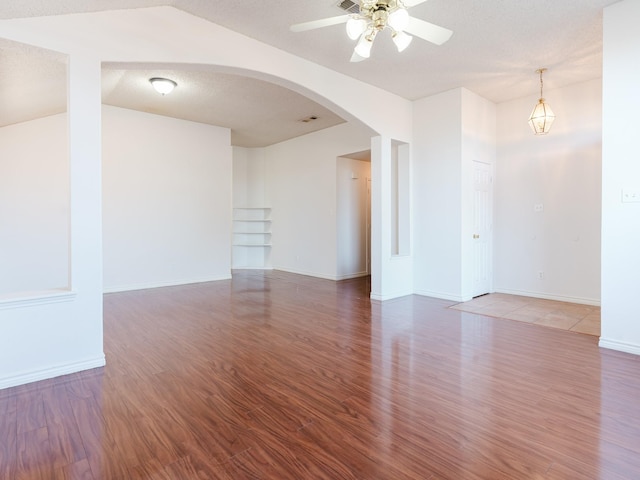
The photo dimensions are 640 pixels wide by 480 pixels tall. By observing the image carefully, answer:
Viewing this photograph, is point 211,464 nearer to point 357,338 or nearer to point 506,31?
point 357,338

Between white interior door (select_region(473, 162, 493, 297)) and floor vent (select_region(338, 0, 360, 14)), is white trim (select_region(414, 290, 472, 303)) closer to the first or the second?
Answer: white interior door (select_region(473, 162, 493, 297))

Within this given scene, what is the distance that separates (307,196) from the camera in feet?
25.6

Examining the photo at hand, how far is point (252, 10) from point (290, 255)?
5.73 metres

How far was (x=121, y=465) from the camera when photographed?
1.66 metres

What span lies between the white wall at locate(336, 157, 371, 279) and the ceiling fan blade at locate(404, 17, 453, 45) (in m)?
4.54

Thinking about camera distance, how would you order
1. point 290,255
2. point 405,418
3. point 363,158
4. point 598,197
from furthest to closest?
point 290,255 < point 363,158 < point 598,197 < point 405,418

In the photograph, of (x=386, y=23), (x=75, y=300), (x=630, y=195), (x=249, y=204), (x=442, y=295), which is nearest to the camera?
(x=386, y=23)

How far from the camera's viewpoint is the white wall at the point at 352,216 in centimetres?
725

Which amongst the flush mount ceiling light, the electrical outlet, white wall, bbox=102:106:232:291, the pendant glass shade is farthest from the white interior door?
white wall, bbox=102:106:232:291

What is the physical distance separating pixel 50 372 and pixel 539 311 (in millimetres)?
5380

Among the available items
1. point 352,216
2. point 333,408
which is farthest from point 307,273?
point 333,408

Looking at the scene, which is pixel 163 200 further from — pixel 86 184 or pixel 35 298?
pixel 35 298

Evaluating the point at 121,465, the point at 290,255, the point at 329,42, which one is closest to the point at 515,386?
the point at 121,465

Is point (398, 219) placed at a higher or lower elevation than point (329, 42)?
lower
